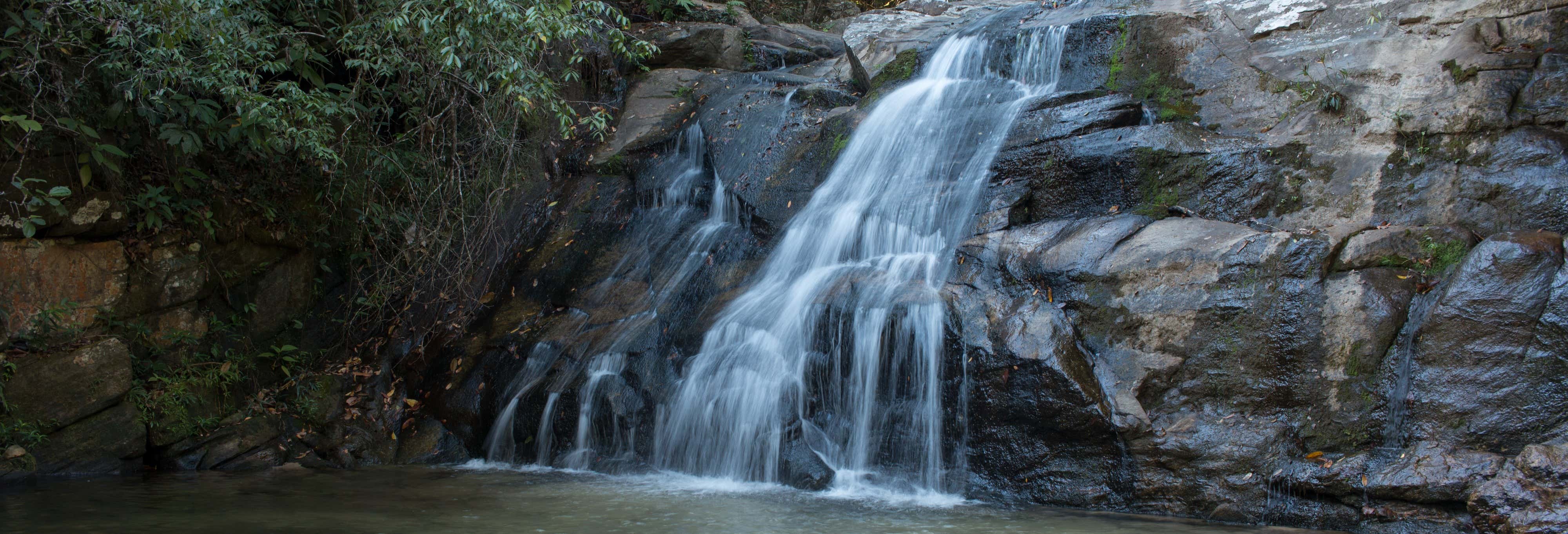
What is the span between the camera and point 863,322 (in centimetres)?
585

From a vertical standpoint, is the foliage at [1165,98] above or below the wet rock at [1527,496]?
above

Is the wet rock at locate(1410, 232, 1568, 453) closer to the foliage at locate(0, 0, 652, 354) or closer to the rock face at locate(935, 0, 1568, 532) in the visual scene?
the rock face at locate(935, 0, 1568, 532)

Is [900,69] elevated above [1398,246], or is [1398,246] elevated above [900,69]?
[900,69]

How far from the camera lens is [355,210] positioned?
7.97m

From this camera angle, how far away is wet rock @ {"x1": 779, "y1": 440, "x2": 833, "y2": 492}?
554 cm

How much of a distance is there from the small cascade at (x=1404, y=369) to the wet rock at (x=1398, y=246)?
0.90 ft

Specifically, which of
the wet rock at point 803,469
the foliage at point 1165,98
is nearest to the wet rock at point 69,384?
the wet rock at point 803,469

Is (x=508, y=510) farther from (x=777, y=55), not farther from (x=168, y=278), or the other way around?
(x=777, y=55)

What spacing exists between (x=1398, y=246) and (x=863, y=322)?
3.06 metres

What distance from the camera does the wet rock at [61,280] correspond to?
614 cm

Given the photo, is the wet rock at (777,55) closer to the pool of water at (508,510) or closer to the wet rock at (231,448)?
the pool of water at (508,510)

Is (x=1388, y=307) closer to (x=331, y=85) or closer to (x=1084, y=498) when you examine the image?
(x=1084, y=498)

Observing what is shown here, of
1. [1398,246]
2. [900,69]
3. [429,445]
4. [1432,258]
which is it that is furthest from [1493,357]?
[429,445]

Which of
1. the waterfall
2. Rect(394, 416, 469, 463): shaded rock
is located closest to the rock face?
the waterfall
